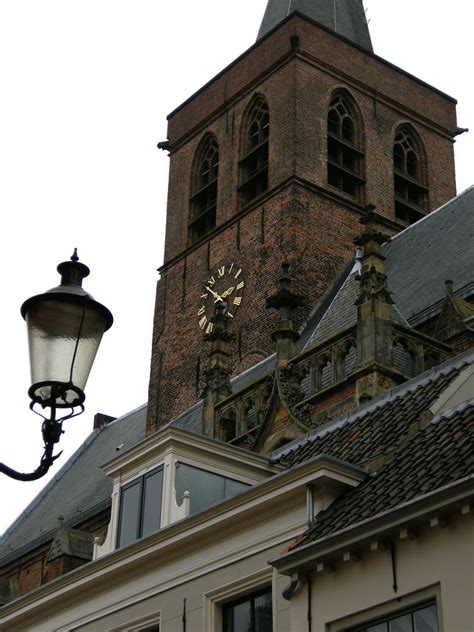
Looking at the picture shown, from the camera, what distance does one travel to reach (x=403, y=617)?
9.38 meters

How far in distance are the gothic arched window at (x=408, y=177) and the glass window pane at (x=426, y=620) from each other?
2401 cm

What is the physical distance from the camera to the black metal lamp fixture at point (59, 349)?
7148mm

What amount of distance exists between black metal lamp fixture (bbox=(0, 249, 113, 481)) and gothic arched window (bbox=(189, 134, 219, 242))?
26.4 m

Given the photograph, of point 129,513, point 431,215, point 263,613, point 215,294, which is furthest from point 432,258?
point 263,613

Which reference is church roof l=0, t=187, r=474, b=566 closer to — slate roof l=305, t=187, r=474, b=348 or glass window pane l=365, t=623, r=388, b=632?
slate roof l=305, t=187, r=474, b=348

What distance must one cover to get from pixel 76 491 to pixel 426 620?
86.3 feet

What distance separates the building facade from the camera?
1001cm

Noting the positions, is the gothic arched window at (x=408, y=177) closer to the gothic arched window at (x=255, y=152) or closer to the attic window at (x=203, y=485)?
the gothic arched window at (x=255, y=152)

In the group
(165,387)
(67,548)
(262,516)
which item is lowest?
(262,516)

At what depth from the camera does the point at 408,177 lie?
3369 cm

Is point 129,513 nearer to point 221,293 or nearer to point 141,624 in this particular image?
point 141,624

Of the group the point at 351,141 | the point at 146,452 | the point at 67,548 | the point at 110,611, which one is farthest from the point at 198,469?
the point at 351,141

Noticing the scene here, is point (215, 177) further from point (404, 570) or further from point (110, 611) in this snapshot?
point (404, 570)

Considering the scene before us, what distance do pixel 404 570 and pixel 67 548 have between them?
16645 mm
